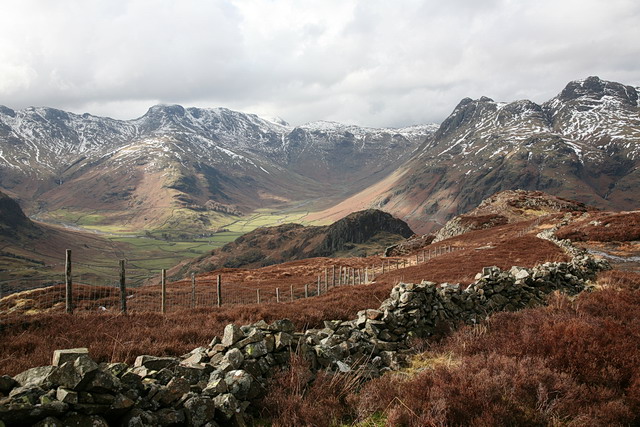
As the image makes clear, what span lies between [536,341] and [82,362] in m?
9.43

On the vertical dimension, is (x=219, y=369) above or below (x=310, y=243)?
above

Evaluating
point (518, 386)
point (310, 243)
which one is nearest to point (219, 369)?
point (518, 386)

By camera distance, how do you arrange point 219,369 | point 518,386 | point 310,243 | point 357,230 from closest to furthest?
point 518,386
point 219,369
point 357,230
point 310,243

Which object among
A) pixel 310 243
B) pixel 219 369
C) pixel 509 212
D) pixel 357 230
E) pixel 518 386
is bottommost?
pixel 310 243

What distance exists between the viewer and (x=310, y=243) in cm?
16062

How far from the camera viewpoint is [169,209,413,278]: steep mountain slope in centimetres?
14825

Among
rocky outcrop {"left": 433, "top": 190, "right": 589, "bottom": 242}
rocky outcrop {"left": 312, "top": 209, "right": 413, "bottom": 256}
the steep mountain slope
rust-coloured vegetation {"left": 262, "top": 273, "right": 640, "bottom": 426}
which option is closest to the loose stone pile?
rust-coloured vegetation {"left": 262, "top": 273, "right": 640, "bottom": 426}

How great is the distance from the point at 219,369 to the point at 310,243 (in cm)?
15377

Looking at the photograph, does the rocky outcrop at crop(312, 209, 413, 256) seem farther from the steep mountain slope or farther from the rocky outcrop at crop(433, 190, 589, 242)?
the rocky outcrop at crop(433, 190, 589, 242)

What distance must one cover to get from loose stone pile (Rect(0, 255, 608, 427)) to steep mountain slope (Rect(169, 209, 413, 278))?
123088 mm

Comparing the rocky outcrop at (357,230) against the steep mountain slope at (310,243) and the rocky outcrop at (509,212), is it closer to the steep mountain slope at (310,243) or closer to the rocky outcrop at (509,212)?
the steep mountain slope at (310,243)

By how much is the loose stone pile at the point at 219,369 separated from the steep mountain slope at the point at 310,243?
404ft

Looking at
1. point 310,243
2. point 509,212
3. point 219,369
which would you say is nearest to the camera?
point 219,369

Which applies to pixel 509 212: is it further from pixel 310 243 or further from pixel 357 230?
pixel 310 243
